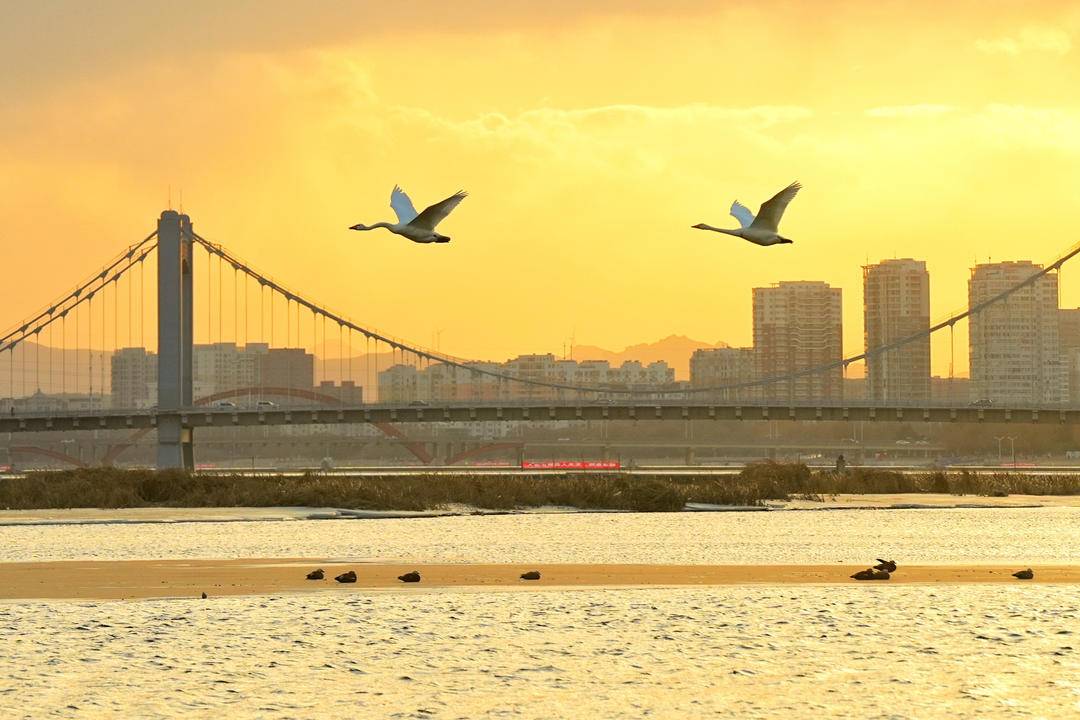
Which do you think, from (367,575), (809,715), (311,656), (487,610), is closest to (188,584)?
(367,575)

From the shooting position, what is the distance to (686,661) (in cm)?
1631

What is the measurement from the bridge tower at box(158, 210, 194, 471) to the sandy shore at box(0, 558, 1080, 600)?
73.1m

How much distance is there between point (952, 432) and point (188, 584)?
184455 mm

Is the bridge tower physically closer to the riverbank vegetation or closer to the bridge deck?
the bridge deck

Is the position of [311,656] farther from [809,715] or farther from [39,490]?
[39,490]

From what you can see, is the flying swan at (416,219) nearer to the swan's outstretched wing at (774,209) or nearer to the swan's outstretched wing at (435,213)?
the swan's outstretched wing at (435,213)

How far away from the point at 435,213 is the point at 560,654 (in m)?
11.6

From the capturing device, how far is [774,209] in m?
27.3

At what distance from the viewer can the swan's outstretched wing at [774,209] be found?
2700 centimetres

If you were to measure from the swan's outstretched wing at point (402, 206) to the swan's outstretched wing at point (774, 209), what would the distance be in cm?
616

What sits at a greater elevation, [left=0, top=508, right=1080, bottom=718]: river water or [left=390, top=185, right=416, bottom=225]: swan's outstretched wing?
[left=390, top=185, right=416, bottom=225]: swan's outstretched wing

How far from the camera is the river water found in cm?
1414

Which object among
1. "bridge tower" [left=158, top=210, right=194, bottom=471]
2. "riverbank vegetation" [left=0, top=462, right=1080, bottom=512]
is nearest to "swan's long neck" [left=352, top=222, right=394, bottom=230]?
"riverbank vegetation" [left=0, top=462, right=1080, bottom=512]

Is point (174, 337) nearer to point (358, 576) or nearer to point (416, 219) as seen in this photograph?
point (416, 219)
